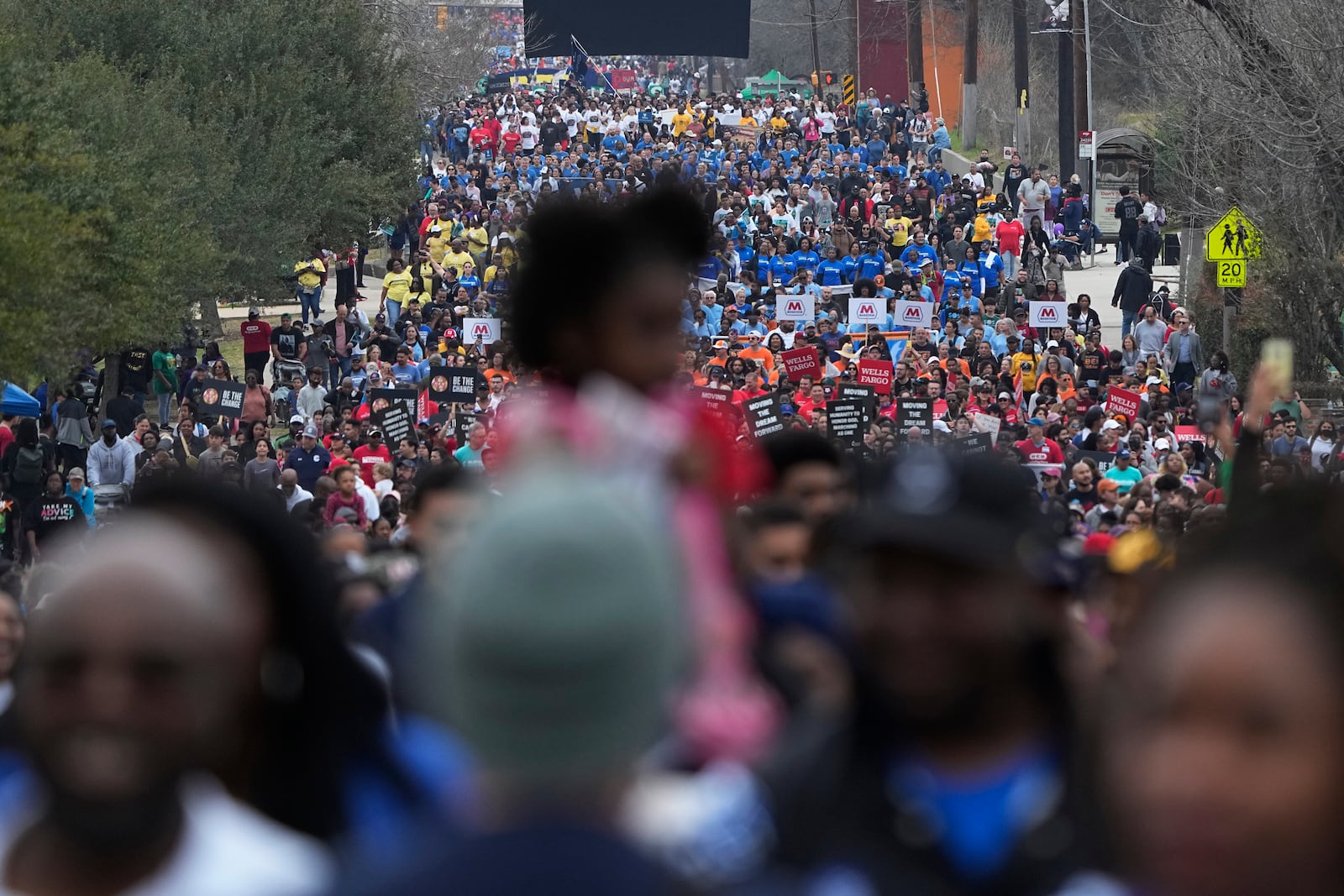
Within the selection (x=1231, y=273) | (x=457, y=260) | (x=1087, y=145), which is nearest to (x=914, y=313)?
(x=1231, y=273)

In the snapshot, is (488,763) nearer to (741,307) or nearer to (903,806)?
(903,806)

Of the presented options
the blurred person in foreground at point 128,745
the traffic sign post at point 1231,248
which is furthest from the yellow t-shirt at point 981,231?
the blurred person in foreground at point 128,745

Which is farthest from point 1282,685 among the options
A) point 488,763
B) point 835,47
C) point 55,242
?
point 835,47

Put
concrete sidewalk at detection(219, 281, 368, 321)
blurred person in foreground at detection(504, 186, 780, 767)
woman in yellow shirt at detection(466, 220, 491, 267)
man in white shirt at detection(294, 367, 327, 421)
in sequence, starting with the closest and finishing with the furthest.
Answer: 1. blurred person in foreground at detection(504, 186, 780, 767)
2. man in white shirt at detection(294, 367, 327, 421)
3. woman in yellow shirt at detection(466, 220, 491, 267)
4. concrete sidewalk at detection(219, 281, 368, 321)

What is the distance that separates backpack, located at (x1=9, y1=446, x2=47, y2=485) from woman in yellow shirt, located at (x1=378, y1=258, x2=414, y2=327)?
10.6 m

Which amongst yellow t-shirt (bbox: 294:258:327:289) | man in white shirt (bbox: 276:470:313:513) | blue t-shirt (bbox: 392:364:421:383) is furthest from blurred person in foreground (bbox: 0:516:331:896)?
yellow t-shirt (bbox: 294:258:327:289)

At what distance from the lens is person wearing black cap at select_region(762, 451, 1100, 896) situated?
8.88 feet

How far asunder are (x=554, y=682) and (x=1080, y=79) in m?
43.6

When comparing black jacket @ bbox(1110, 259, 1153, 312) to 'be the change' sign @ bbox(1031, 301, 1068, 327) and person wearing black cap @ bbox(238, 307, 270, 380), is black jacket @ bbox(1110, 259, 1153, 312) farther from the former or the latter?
person wearing black cap @ bbox(238, 307, 270, 380)

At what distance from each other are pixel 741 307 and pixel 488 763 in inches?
1006

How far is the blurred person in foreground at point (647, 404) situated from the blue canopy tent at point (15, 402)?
59.2 ft

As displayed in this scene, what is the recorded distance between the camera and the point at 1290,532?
7.63ft

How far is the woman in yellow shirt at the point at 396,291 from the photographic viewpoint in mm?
29062

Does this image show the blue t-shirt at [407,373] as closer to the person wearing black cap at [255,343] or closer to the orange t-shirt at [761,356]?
the orange t-shirt at [761,356]
